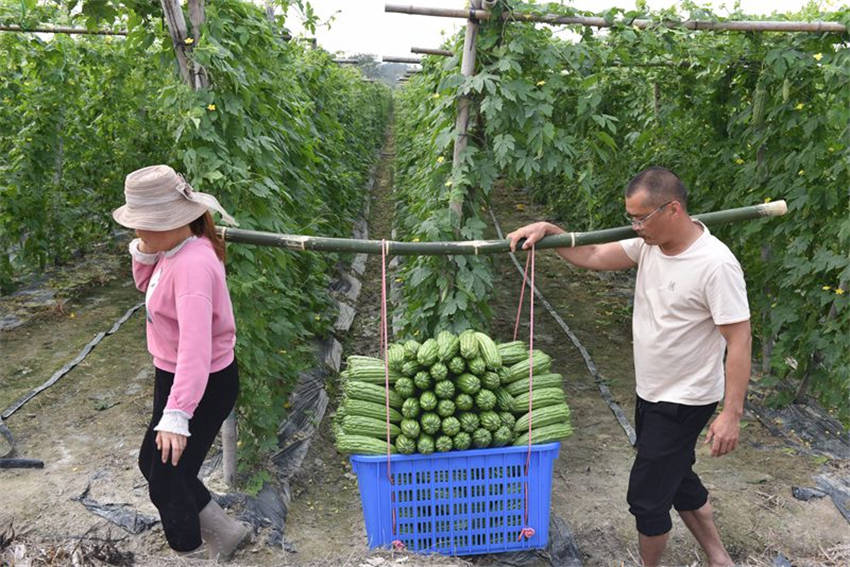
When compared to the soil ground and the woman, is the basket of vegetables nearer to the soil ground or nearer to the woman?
the soil ground

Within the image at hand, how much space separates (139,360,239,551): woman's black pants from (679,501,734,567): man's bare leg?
213 centimetres

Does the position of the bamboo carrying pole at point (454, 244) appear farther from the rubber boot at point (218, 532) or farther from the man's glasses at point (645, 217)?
the rubber boot at point (218, 532)

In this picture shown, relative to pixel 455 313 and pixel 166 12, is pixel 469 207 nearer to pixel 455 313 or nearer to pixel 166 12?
pixel 455 313

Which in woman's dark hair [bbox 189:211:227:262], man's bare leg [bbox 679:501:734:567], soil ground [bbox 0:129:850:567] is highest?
woman's dark hair [bbox 189:211:227:262]

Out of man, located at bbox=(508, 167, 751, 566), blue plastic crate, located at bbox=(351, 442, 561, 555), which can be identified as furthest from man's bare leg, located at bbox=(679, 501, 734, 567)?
blue plastic crate, located at bbox=(351, 442, 561, 555)

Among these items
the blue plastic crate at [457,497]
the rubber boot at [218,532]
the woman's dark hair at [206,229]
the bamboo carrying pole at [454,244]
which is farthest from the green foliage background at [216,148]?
the blue plastic crate at [457,497]

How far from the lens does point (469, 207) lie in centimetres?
442

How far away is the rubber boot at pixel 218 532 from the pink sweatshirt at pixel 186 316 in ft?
2.36

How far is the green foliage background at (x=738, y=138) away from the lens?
164 inches

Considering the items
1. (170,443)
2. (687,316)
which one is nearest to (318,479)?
(170,443)

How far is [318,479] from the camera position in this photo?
4227 millimetres

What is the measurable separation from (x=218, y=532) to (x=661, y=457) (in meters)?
1.94

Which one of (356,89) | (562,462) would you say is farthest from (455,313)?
(356,89)

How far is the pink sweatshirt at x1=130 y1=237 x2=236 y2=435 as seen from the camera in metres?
Answer: 2.38
